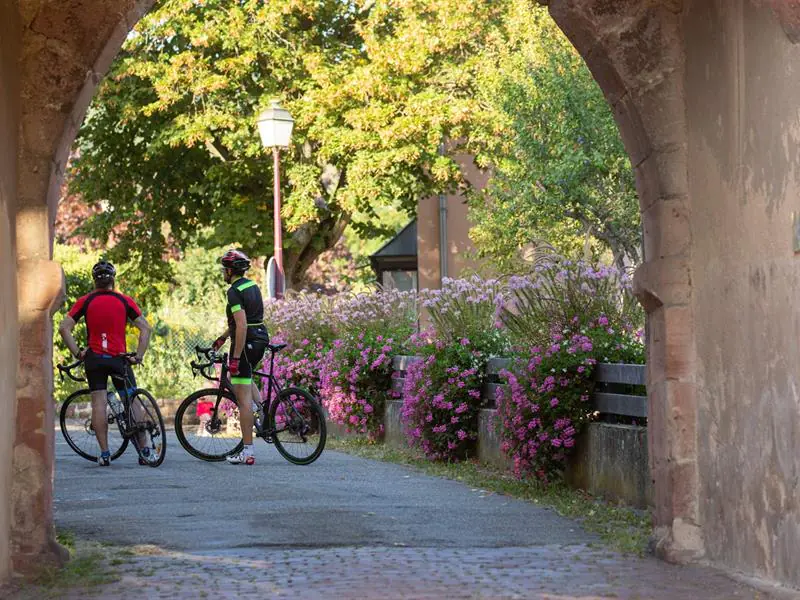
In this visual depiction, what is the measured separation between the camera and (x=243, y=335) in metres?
12.0

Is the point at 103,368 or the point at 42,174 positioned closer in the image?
the point at 42,174

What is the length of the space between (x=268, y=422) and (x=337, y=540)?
4605mm

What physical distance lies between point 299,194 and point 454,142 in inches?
233

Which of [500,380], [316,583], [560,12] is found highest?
[560,12]

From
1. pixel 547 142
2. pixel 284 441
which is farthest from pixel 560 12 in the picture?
pixel 547 142

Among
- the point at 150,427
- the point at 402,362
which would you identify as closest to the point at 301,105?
the point at 402,362

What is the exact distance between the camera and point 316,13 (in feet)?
86.9

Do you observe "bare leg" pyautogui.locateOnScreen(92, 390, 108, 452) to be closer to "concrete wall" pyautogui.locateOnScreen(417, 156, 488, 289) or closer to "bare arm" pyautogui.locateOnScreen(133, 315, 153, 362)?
"bare arm" pyautogui.locateOnScreen(133, 315, 153, 362)

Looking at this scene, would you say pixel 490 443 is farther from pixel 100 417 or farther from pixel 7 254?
pixel 7 254

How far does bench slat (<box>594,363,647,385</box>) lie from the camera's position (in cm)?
952

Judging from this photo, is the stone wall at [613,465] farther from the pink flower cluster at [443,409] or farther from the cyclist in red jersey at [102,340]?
the cyclist in red jersey at [102,340]

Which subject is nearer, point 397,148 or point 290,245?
point 397,148

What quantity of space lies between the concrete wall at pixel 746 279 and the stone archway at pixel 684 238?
1 centimetres

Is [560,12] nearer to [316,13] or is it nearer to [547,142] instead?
[547,142]
